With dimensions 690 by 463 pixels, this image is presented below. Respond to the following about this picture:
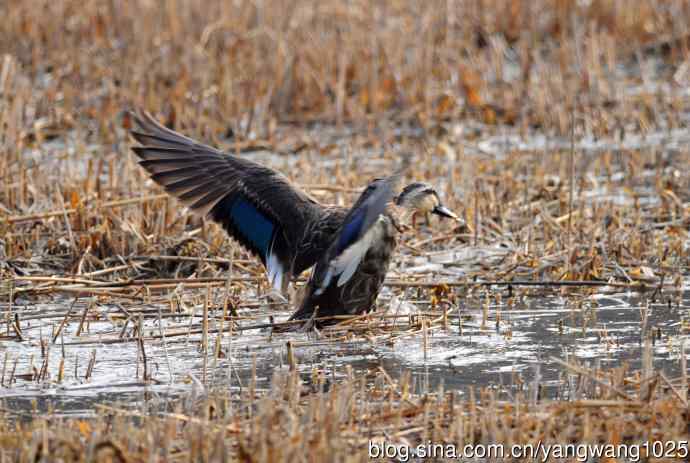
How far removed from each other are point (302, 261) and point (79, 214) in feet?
6.39

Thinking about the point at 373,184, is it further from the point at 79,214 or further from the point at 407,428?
the point at 79,214

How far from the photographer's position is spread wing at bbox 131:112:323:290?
612 centimetres

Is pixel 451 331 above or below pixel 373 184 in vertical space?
below

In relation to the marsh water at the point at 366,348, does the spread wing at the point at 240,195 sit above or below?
above

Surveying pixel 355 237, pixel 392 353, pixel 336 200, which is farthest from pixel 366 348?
pixel 336 200

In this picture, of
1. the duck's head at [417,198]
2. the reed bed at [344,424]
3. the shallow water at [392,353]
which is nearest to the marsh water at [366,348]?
the shallow water at [392,353]

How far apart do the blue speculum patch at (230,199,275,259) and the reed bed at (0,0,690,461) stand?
321mm

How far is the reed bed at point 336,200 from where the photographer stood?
13.8 feet

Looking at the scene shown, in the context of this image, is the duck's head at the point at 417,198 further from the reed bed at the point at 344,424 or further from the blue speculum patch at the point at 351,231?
the reed bed at the point at 344,424

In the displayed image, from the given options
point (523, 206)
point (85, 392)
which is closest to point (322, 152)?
point (523, 206)

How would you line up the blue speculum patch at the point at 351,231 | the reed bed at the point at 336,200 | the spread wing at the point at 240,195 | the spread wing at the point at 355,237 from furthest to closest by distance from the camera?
the spread wing at the point at 240,195, the blue speculum patch at the point at 351,231, the spread wing at the point at 355,237, the reed bed at the point at 336,200

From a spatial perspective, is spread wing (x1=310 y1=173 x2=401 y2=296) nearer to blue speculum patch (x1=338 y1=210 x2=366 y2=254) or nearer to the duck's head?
blue speculum patch (x1=338 y1=210 x2=366 y2=254)

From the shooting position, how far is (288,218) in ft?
20.0

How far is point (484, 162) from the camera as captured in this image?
9.55 meters
